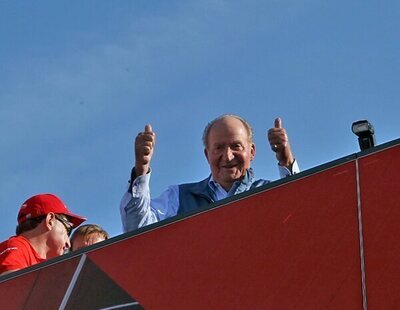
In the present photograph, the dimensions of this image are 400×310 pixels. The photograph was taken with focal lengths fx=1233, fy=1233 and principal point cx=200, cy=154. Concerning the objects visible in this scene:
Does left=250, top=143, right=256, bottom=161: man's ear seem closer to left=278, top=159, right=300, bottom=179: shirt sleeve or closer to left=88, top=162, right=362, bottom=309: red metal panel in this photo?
left=278, top=159, right=300, bottom=179: shirt sleeve

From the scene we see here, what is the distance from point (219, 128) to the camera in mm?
7410

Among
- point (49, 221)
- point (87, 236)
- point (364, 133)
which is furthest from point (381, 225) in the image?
point (87, 236)

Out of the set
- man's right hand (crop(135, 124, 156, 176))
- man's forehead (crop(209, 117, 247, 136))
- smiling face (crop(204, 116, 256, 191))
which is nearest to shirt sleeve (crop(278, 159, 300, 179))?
smiling face (crop(204, 116, 256, 191))

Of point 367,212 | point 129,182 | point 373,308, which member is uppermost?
point 129,182

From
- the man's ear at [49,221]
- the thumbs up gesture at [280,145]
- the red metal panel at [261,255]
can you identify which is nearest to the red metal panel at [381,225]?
the red metal panel at [261,255]

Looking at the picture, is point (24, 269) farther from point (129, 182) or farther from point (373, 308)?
point (373, 308)

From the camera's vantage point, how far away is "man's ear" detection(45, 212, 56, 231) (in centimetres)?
733

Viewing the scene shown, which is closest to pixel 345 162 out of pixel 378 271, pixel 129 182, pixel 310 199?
pixel 310 199

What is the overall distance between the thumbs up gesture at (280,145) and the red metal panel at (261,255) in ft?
3.91

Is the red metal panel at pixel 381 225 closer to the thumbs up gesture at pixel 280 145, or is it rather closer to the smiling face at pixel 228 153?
the thumbs up gesture at pixel 280 145

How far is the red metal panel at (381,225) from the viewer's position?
17.4 feet

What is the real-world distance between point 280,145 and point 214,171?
0.43 meters

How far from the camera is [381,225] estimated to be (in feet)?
18.0

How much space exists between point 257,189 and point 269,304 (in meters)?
0.64
